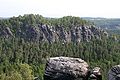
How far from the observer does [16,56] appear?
6964 inches

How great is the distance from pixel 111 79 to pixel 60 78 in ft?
14.5

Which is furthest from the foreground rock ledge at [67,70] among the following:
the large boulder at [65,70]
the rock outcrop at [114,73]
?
the rock outcrop at [114,73]

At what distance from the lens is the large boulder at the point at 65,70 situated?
86.5ft

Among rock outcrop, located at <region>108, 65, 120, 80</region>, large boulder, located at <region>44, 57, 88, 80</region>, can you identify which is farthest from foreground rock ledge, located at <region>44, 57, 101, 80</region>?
rock outcrop, located at <region>108, 65, 120, 80</region>

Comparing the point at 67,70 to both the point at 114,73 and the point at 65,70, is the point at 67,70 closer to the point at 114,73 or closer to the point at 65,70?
the point at 65,70

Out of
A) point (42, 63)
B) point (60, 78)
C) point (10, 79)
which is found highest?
point (60, 78)

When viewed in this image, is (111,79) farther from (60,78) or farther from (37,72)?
(37,72)

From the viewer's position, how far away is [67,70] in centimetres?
2639

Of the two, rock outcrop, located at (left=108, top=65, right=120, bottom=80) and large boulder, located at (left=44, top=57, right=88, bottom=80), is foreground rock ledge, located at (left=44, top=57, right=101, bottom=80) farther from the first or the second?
rock outcrop, located at (left=108, top=65, right=120, bottom=80)

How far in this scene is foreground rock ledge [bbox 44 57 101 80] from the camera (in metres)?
26.4

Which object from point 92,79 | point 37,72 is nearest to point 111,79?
point 92,79

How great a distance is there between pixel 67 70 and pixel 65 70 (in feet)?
0.55

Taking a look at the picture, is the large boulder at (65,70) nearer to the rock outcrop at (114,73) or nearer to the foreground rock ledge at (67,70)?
the foreground rock ledge at (67,70)

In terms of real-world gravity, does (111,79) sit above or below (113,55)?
above
